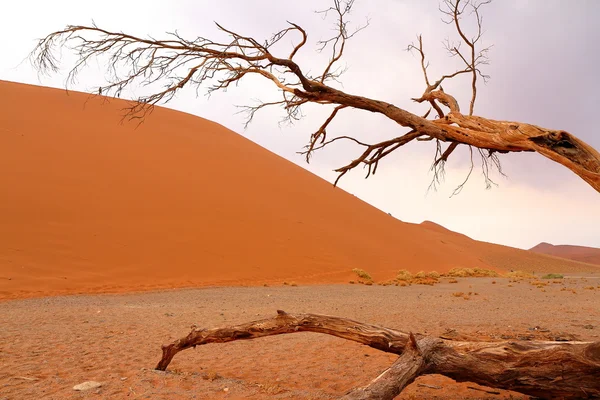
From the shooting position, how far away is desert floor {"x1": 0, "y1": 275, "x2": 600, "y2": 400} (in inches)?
168

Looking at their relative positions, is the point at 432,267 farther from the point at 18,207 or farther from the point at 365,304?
the point at 18,207

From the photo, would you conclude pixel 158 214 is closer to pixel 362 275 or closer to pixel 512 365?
pixel 362 275

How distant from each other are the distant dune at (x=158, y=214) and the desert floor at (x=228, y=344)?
3.33 metres

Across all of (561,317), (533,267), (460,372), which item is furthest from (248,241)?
(533,267)

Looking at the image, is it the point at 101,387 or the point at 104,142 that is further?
the point at 104,142

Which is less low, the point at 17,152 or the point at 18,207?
the point at 17,152

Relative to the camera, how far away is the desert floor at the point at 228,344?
4.27 metres

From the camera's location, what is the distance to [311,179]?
3462 centimetres

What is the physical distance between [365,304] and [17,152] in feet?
57.2

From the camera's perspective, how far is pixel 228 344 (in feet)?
22.0

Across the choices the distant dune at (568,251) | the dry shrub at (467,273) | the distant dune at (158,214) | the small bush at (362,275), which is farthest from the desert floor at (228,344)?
the distant dune at (568,251)

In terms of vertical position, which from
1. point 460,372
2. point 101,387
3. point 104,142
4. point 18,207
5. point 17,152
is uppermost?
point 104,142

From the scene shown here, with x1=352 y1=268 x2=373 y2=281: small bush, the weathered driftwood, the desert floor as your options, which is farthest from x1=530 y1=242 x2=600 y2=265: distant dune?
the weathered driftwood

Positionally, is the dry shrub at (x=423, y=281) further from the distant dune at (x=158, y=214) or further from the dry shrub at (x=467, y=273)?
the dry shrub at (x=467, y=273)
